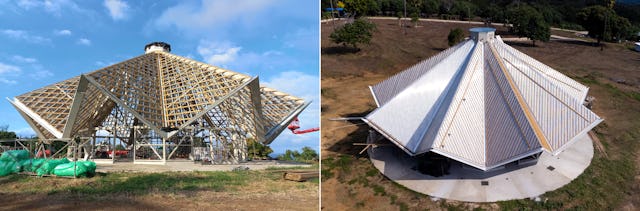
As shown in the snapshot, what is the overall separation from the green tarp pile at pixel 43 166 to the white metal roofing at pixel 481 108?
41.4 ft

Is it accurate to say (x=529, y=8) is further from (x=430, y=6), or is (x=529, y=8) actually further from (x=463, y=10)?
(x=430, y=6)

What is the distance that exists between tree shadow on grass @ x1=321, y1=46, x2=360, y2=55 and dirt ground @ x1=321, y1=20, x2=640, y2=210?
10cm

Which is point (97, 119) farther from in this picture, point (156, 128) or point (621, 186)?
point (621, 186)

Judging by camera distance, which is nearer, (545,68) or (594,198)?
(594,198)

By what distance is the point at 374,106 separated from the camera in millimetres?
23797

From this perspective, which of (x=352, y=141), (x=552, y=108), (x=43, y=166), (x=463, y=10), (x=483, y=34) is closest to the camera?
(x=552, y=108)

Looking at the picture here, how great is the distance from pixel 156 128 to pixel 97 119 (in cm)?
830

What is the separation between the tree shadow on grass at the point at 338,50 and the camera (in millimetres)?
42000

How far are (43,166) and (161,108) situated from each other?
385 inches

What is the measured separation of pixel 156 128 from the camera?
979 inches

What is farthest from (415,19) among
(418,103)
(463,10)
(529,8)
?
(418,103)

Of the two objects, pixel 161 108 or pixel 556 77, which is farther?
pixel 161 108

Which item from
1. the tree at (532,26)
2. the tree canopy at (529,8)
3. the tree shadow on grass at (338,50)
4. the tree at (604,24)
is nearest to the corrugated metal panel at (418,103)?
the tree shadow on grass at (338,50)

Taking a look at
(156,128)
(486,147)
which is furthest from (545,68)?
(156,128)
